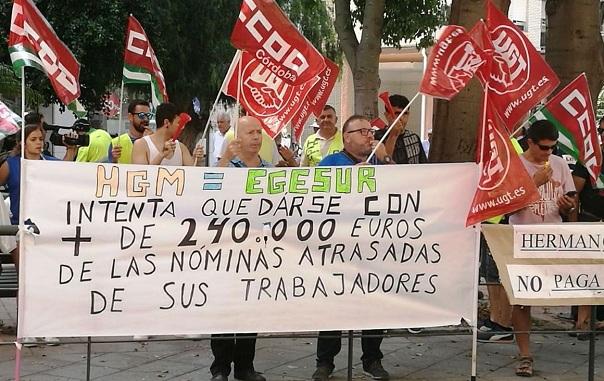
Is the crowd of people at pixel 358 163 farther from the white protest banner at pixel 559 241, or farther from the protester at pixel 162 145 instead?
the white protest banner at pixel 559 241

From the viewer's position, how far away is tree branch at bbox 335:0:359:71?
44.7 feet

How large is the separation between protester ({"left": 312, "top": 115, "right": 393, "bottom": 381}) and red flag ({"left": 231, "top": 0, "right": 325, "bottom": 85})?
0.55 m

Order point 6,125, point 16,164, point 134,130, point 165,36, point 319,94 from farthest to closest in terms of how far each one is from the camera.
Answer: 1. point 165,36
2. point 319,94
3. point 134,130
4. point 16,164
5. point 6,125

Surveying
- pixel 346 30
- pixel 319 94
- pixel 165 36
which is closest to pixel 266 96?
pixel 319 94

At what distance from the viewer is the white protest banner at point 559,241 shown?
609 cm

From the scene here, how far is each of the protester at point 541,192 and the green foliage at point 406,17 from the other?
28.7 feet

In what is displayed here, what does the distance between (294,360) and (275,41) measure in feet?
7.92

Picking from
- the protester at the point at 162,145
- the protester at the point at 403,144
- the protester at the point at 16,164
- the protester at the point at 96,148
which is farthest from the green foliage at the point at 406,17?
the protester at the point at 16,164

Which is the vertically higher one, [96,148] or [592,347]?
[96,148]

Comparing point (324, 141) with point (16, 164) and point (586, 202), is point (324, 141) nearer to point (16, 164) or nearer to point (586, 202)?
point (586, 202)

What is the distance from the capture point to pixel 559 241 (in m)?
6.14

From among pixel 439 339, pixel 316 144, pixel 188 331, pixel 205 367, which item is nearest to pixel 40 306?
pixel 188 331

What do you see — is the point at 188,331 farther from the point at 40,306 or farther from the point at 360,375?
the point at 360,375

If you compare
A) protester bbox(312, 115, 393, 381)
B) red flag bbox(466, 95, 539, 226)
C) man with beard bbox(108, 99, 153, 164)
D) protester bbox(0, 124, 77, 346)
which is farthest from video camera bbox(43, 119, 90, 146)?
red flag bbox(466, 95, 539, 226)
